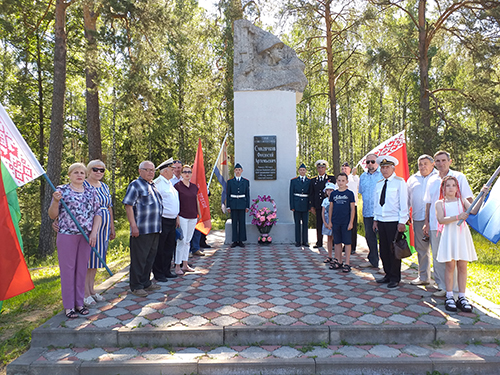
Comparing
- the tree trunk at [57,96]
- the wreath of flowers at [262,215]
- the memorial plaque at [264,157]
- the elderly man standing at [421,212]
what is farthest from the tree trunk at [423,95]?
the tree trunk at [57,96]

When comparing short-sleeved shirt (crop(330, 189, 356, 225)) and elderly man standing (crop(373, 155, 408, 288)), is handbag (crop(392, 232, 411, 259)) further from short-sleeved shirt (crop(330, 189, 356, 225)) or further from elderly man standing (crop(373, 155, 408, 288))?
short-sleeved shirt (crop(330, 189, 356, 225))

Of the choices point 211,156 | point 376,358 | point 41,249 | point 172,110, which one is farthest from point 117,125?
point 376,358

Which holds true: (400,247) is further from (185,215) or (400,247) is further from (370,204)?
(185,215)

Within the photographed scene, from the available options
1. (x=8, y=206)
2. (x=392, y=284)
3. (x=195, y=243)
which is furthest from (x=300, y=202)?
(x=8, y=206)

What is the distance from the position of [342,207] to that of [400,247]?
1.29 metres

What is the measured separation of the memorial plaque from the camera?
917 cm

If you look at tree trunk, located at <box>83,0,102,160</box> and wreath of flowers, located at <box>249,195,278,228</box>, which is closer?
wreath of flowers, located at <box>249,195,278,228</box>

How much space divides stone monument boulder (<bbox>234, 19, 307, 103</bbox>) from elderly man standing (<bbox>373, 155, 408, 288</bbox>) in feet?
16.2

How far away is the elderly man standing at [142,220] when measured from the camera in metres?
4.65

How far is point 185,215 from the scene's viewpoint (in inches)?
230

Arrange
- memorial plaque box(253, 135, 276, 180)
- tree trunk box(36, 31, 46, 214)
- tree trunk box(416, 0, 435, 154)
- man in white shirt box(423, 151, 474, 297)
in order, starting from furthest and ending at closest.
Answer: tree trunk box(36, 31, 46, 214), tree trunk box(416, 0, 435, 154), memorial plaque box(253, 135, 276, 180), man in white shirt box(423, 151, 474, 297)

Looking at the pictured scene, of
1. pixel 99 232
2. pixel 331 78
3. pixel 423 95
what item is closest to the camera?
pixel 99 232

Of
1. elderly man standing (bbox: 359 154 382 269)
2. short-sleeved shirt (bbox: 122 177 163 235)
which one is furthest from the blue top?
short-sleeved shirt (bbox: 122 177 163 235)

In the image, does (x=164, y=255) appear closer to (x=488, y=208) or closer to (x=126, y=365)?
(x=126, y=365)
